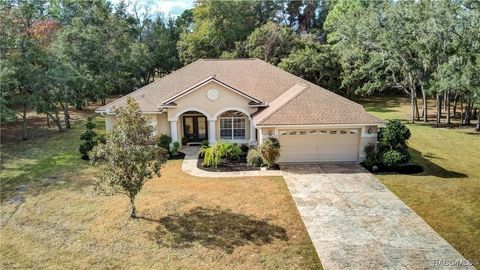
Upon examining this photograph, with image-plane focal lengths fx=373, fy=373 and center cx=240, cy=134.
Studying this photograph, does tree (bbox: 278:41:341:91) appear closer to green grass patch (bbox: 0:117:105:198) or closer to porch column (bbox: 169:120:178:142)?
porch column (bbox: 169:120:178:142)

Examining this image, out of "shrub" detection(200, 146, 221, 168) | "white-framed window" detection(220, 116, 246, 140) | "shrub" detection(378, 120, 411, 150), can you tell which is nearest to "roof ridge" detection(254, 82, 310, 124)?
"white-framed window" detection(220, 116, 246, 140)

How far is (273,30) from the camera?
49.4 metres

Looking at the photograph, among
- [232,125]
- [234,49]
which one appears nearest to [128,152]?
[232,125]

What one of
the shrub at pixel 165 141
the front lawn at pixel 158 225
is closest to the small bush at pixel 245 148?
the shrub at pixel 165 141

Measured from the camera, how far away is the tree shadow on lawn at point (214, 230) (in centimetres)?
1341

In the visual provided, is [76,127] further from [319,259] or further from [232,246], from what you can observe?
[319,259]

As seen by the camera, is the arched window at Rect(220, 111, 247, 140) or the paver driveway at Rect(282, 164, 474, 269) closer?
the paver driveway at Rect(282, 164, 474, 269)

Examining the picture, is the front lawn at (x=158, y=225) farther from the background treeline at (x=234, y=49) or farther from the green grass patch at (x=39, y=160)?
the background treeline at (x=234, y=49)

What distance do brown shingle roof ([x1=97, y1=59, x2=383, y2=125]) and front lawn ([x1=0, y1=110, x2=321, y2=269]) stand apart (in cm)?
453

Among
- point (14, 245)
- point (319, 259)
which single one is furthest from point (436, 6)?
point (14, 245)

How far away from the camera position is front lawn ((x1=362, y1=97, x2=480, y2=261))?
14.0 m

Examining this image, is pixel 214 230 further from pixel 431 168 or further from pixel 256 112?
pixel 431 168

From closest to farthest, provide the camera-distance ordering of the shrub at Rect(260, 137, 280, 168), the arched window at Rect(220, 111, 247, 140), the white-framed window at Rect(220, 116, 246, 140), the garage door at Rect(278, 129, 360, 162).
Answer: the shrub at Rect(260, 137, 280, 168)
the garage door at Rect(278, 129, 360, 162)
the arched window at Rect(220, 111, 247, 140)
the white-framed window at Rect(220, 116, 246, 140)

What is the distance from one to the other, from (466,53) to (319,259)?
979 inches
